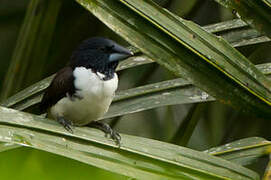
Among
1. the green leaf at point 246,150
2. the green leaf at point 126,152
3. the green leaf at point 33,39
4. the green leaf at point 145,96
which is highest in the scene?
the green leaf at point 33,39

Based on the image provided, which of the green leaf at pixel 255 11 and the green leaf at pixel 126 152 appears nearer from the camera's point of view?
the green leaf at pixel 126 152

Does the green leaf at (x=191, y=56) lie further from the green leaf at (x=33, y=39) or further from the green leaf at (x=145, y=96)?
the green leaf at (x=33, y=39)

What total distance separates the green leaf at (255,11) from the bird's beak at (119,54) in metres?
0.64

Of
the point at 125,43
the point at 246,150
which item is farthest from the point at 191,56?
the point at 125,43

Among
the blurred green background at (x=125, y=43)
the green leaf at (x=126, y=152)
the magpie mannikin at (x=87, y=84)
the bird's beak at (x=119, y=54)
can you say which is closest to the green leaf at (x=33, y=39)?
the blurred green background at (x=125, y=43)

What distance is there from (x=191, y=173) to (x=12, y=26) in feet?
6.33

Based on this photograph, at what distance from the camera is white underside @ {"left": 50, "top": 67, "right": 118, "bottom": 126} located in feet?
6.03

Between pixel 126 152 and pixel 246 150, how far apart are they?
1.55 feet

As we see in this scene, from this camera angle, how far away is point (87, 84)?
1.84 metres

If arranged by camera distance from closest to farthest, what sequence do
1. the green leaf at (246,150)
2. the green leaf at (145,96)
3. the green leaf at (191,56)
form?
the green leaf at (191,56)
the green leaf at (246,150)
the green leaf at (145,96)

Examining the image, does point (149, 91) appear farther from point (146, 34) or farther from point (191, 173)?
point (191, 173)

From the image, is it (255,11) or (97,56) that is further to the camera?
(97,56)

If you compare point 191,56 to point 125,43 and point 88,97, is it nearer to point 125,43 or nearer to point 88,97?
point 88,97

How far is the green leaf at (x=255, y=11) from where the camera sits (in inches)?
39.1
